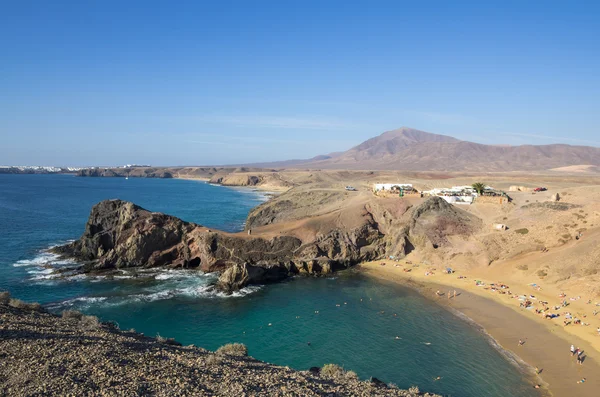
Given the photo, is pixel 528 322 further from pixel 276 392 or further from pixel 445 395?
pixel 276 392

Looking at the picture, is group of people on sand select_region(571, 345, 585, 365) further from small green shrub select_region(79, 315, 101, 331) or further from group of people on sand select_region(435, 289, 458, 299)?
small green shrub select_region(79, 315, 101, 331)

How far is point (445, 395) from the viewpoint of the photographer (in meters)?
22.0

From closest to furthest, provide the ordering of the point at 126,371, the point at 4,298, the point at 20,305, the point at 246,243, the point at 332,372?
the point at 126,371 → the point at 332,372 → the point at 20,305 → the point at 4,298 → the point at 246,243

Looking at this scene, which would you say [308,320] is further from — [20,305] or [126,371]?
[20,305]

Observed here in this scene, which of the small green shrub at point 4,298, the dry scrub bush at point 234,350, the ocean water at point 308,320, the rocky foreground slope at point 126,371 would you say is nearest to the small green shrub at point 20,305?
the small green shrub at point 4,298

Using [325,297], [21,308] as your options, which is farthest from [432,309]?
[21,308]

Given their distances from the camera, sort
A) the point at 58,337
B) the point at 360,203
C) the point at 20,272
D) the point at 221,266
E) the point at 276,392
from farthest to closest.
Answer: the point at 360,203, the point at 221,266, the point at 20,272, the point at 58,337, the point at 276,392

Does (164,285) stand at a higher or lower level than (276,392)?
lower

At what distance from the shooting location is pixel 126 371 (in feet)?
52.5

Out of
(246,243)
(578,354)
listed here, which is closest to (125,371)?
(578,354)

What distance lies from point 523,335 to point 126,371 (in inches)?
1129

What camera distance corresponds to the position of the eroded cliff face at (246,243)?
46344mm

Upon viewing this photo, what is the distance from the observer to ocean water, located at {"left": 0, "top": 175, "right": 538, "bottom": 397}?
2503 cm

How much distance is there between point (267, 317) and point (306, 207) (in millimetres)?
40008
